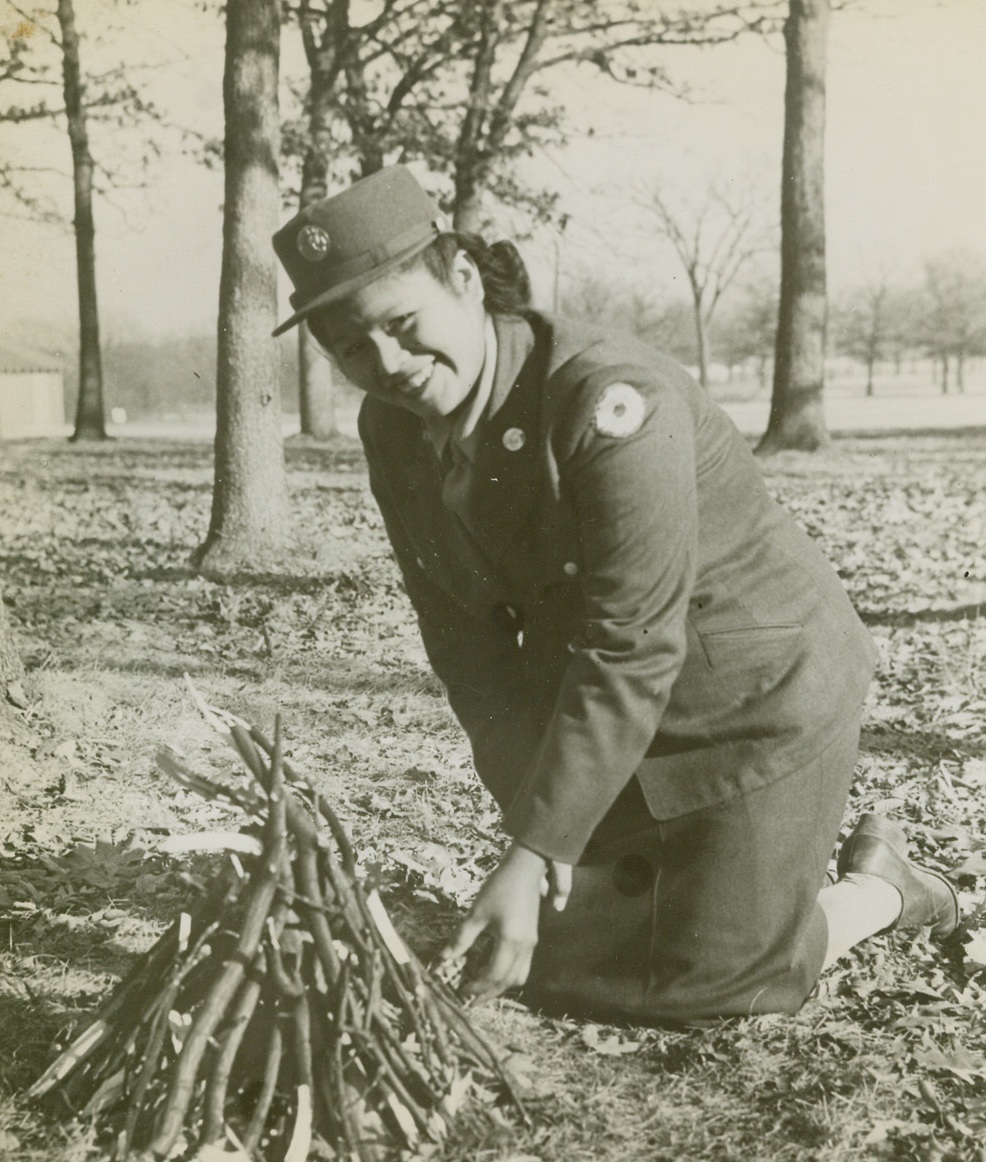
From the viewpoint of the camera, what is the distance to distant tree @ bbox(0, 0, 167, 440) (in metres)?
2.95

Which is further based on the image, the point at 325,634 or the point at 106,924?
the point at 325,634

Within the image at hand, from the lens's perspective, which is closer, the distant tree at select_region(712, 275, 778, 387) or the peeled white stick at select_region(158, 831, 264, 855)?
the peeled white stick at select_region(158, 831, 264, 855)

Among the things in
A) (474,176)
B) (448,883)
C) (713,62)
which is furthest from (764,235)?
(448,883)

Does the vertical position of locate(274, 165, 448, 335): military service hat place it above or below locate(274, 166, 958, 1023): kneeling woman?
above

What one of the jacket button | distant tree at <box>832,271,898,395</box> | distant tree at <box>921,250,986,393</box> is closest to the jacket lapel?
the jacket button

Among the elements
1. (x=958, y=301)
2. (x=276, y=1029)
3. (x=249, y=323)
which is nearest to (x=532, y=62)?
(x=249, y=323)

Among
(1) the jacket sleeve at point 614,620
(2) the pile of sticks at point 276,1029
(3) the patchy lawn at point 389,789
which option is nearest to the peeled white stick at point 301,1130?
(2) the pile of sticks at point 276,1029

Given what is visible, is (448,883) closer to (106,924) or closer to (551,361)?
(106,924)

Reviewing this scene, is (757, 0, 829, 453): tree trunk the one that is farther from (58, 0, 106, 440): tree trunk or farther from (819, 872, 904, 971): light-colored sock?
(819, 872, 904, 971): light-colored sock

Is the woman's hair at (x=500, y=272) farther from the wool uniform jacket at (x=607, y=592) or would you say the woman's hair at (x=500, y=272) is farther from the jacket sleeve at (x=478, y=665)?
the jacket sleeve at (x=478, y=665)

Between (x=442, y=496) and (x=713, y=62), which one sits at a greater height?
(x=713, y=62)

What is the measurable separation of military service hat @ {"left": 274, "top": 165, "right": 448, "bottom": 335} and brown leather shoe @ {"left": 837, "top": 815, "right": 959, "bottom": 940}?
1739mm

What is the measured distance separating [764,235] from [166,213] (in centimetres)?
487

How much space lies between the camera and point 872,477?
24.3 ft
